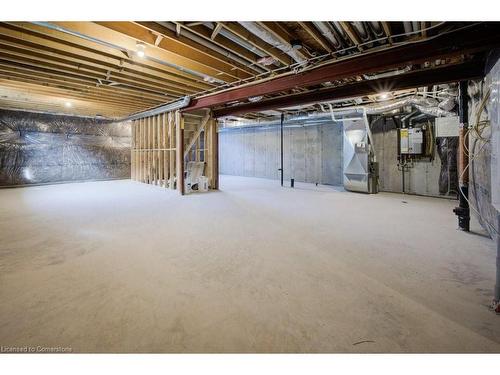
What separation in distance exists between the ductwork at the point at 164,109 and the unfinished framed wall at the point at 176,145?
18 cm

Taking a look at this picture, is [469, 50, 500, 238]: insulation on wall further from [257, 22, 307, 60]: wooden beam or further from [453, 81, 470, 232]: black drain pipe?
[257, 22, 307, 60]: wooden beam

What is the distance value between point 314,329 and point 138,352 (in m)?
0.99

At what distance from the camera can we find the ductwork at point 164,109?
6.03 metres

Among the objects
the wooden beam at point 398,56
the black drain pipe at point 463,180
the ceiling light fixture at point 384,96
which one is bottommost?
the black drain pipe at point 463,180

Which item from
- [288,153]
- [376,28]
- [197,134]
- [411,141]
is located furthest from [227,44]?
[288,153]

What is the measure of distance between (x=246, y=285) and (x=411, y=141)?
607 centimetres

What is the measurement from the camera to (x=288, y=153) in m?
10.0

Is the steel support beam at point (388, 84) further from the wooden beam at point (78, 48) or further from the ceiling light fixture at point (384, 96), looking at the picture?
the wooden beam at point (78, 48)

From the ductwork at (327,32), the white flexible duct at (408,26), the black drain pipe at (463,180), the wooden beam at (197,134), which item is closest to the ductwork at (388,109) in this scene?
the black drain pipe at (463,180)

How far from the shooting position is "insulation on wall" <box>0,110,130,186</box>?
7703 mm

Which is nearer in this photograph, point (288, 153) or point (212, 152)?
point (212, 152)

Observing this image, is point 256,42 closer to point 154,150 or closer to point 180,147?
point 180,147

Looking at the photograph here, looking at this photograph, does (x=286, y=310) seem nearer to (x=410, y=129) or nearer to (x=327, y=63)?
(x=327, y=63)

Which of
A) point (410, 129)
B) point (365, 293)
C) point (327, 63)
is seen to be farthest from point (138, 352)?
point (410, 129)
